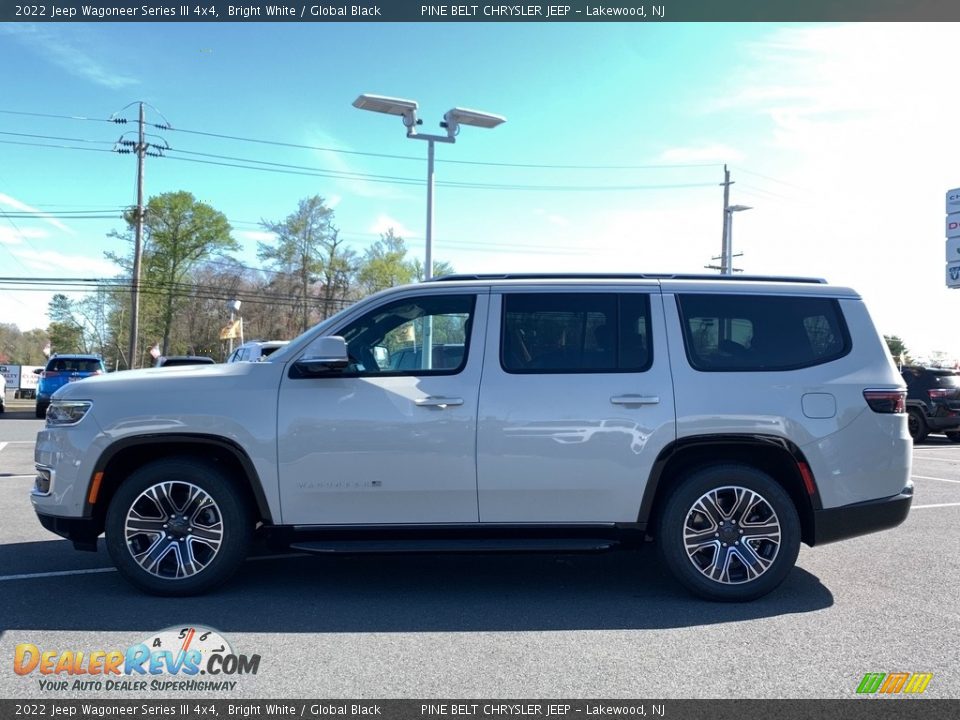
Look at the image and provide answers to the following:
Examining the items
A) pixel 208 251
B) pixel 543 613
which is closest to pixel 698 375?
pixel 543 613

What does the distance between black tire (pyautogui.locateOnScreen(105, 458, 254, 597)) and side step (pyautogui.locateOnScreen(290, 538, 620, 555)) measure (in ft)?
1.46

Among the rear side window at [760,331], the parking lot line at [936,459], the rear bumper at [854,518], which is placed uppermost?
the rear side window at [760,331]

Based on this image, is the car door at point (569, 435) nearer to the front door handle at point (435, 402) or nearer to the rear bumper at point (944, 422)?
the front door handle at point (435, 402)

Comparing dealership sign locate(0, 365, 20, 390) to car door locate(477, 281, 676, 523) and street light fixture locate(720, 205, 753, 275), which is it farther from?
car door locate(477, 281, 676, 523)

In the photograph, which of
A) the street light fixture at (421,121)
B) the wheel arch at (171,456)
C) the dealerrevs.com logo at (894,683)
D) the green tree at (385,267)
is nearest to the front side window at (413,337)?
the wheel arch at (171,456)

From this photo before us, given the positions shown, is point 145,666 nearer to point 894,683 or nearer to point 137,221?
point 894,683

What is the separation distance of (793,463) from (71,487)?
456 cm

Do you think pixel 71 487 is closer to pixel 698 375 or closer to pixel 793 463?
pixel 698 375

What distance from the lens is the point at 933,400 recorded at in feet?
57.5

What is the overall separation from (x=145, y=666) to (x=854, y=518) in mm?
4203

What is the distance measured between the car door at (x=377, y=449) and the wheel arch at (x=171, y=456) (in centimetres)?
22

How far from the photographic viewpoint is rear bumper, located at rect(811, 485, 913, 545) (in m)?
5.03

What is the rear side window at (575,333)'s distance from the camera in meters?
5.14

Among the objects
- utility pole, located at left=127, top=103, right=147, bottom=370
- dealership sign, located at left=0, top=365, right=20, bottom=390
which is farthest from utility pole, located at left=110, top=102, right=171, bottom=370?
dealership sign, located at left=0, top=365, right=20, bottom=390
